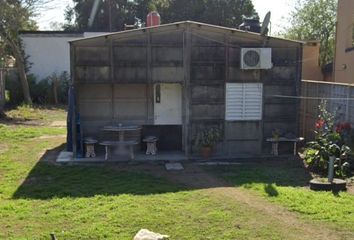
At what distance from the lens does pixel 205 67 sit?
1060 cm

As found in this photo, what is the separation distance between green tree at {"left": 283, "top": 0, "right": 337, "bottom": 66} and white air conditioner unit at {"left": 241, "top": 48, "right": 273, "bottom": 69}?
18.8 metres

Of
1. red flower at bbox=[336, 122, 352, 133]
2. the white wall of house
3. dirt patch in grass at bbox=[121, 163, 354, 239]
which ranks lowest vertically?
dirt patch in grass at bbox=[121, 163, 354, 239]

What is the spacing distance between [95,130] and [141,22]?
1036 inches

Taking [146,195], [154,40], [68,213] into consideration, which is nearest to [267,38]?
[154,40]

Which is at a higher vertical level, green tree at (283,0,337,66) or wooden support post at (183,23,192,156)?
green tree at (283,0,337,66)

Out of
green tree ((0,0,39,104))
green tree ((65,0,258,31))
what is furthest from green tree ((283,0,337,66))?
green tree ((0,0,39,104))

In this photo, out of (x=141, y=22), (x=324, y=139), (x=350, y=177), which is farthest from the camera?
(x=141, y=22)

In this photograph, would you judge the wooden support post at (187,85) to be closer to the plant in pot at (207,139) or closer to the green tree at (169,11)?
the plant in pot at (207,139)

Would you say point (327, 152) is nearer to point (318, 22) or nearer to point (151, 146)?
point (151, 146)

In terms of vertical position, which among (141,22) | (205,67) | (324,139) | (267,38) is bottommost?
(324,139)

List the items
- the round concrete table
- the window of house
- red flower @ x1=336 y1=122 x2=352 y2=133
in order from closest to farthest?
red flower @ x1=336 y1=122 x2=352 y2=133, the round concrete table, the window of house

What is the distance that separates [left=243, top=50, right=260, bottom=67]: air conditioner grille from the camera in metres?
10.4

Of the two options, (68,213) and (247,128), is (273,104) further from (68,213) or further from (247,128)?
(68,213)

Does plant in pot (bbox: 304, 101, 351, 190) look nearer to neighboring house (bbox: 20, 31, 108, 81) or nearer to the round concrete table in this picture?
the round concrete table
